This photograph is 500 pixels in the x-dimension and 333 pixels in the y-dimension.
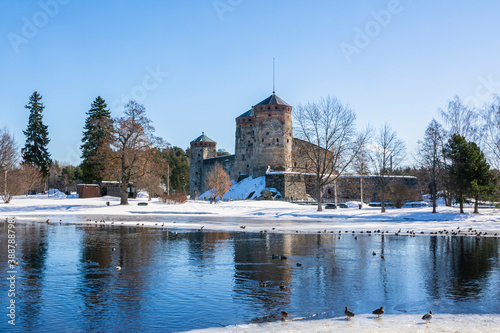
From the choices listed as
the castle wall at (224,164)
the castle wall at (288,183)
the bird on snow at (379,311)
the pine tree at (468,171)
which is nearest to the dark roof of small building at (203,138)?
the castle wall at (224,164)

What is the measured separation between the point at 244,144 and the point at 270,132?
9.63m

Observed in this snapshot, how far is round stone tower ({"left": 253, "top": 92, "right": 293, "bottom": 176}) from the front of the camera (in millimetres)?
70438

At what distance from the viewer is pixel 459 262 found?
13.7 metres

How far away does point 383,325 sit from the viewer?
7266 millimetres

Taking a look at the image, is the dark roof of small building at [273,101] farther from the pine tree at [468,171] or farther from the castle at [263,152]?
the pine tree at [468,171]

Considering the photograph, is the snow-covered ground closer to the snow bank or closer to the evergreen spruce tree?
the snow bank

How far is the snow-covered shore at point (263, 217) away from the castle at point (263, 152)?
14.2m

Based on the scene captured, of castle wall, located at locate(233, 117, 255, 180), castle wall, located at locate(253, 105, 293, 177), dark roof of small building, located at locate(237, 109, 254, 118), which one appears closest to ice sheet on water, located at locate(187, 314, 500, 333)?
castle wall, located at locate(253, 105, 293, 177)

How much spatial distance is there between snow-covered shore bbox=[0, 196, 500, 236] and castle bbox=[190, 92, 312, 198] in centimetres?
1423

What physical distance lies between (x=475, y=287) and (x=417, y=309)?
9.08ft

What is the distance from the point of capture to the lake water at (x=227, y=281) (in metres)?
7.88

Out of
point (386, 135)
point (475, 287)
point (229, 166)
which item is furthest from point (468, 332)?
point (229, 166)

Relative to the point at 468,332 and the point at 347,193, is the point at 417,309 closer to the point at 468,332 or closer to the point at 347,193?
the point at 468,332

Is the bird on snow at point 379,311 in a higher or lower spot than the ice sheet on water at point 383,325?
higher
